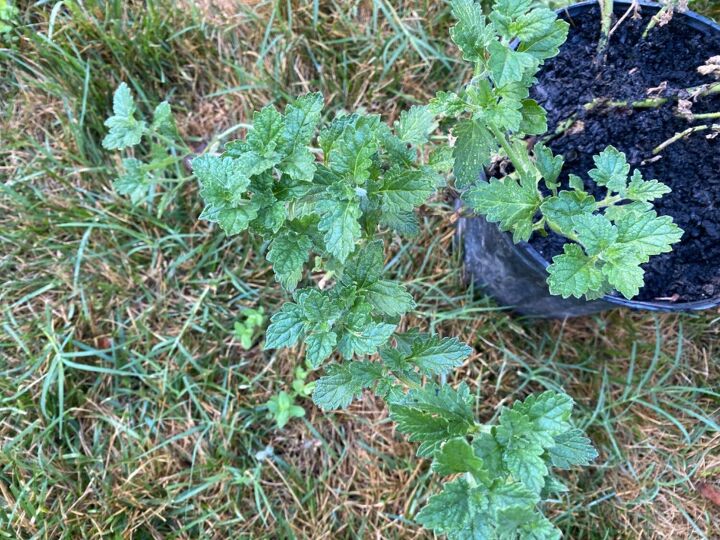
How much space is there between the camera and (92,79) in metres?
2.22

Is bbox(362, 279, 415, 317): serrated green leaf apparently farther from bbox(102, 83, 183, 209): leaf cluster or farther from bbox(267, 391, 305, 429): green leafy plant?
bbox(102, 83, 183, 209): leaf cluster

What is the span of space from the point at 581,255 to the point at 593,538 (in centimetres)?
123

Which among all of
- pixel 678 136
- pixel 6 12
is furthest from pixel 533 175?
Result: pixel 6 12

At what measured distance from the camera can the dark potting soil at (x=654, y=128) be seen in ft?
5.32

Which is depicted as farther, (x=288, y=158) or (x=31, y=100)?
(x=31, y=100)

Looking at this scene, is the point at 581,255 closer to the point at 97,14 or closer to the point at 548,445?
the point at 548,445

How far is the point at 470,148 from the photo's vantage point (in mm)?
1364

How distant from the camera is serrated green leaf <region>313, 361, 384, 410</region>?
132 centimetres

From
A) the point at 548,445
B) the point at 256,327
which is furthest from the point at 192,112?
the point at 548,445

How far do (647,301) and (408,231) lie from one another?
0.70m

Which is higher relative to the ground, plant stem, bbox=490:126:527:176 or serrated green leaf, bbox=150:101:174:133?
plant stem, bbox=490:126:527:176

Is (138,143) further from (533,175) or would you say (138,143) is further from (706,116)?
(706,116)

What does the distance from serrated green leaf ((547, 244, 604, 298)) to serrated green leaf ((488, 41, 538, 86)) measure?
0.36 meters

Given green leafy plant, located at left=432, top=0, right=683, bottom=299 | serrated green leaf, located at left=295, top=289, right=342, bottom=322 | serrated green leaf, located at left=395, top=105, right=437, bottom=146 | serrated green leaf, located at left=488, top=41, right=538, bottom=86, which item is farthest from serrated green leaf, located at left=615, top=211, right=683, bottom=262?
serrated green leaf, located at left=295, top=289, right=342, bottom=322
